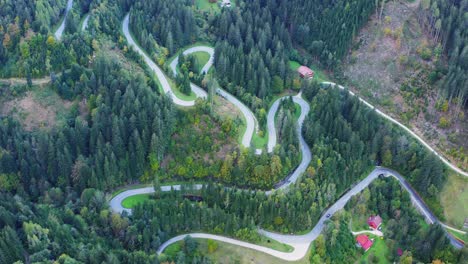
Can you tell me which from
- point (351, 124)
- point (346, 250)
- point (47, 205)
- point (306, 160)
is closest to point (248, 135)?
point (306, 160)

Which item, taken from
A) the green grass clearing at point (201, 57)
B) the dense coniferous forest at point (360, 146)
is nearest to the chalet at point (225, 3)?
the green grass clearing at point (201, 57)

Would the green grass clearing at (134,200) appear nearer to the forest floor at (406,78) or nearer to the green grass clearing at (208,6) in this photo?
the forest floor at (406,78)

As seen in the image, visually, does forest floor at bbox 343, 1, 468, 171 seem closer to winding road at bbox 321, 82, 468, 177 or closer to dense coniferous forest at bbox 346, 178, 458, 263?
winding road at bbox 321, 82, 468, 177

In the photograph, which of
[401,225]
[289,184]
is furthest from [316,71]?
[401,225]

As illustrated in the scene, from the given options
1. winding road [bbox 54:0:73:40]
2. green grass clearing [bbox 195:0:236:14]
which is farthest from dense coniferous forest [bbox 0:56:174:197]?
green grass clearing [bbox 195:0:236:14]

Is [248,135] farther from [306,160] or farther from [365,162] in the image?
[365,162]

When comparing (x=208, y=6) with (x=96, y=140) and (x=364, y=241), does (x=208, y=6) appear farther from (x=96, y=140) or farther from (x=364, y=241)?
(x=364, y=241)
